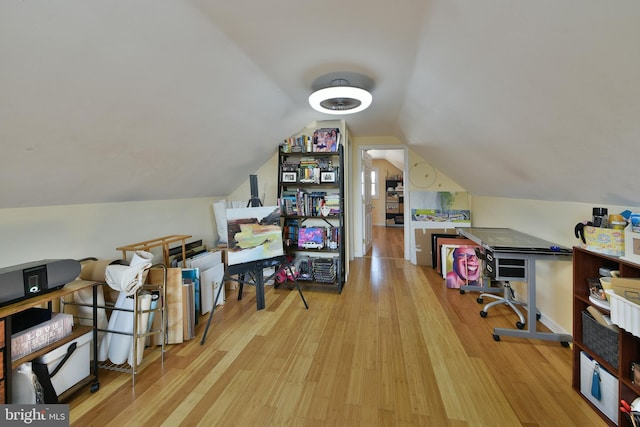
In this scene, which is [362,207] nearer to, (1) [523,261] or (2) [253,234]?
(2) [253,234]

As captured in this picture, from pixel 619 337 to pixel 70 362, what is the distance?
3071 millimetres

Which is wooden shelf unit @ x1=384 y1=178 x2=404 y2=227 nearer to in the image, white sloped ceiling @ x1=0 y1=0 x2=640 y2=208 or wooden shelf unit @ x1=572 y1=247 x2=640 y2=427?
white sloped ceiling @ x1=0 y1=0 x2=640 y2=208

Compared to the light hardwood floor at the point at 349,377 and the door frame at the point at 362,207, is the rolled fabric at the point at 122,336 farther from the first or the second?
the door frame at the point at 362,207

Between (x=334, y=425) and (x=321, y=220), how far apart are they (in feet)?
8.05

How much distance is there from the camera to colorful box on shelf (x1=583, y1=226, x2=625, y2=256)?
1.40 m

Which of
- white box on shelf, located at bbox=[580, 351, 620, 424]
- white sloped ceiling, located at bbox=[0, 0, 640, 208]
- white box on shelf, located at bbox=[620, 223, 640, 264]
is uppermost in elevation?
white sloped ceiling, located at bbox=[0, 0, 640, 208]

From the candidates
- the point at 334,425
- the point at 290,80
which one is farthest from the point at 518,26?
the point at 334,425

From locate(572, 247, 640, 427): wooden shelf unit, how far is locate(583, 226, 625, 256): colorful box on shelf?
0.03m

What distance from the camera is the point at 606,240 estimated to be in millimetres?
1442

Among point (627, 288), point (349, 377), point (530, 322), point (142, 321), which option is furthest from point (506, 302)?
point (142, 321)

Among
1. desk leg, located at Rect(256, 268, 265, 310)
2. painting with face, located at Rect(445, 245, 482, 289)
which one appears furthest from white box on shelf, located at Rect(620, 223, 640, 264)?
desk leg, located at Rect(256, 268, 265, 310)

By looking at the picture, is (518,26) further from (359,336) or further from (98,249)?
(98,249)

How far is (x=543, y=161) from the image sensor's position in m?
1.80

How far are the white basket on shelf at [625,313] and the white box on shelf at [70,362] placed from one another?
2.96 m
